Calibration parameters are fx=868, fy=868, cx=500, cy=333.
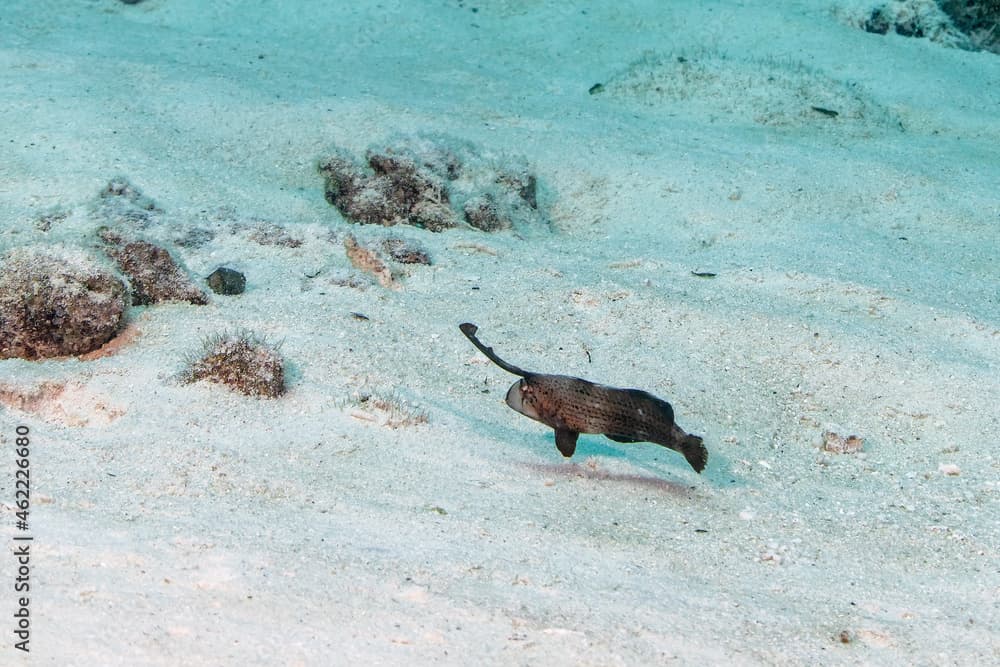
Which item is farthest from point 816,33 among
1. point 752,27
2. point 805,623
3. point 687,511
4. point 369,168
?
point 805,623

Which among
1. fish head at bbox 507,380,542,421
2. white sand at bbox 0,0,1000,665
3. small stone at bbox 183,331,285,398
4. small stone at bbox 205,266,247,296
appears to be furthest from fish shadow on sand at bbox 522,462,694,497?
small stone at bbox 205,266,247,296

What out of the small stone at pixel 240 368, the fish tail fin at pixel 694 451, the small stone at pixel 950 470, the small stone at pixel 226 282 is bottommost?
the small stone at pixel 226 282

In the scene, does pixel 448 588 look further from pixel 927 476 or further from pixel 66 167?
pixel 66 167

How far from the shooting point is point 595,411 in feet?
13.3

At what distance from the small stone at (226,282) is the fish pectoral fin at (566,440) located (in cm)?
294

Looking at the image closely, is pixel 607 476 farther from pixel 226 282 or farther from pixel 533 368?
pixel 226 282

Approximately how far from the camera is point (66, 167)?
Answer: 7.53 meters

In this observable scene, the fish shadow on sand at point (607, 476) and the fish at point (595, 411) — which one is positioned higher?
the fish at point (595, 411)

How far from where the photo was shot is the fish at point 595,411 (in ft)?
13.3

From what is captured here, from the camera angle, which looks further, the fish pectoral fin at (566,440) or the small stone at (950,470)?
the small stone at (950,470)

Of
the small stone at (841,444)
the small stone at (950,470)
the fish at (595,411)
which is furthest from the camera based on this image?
the small stone at (841,444)

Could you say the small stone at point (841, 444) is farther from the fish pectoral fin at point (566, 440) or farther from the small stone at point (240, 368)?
the small stone at point (240, 368)

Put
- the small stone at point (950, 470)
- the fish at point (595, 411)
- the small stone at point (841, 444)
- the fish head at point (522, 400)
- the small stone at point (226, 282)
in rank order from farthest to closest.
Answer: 1. the small stone at point (226, 282)
2. the small stone at point (841, 444)
3. the small stone at point (950, 470)
4. the fish head at point (522, 400)
5. the fish at point (595, 411)

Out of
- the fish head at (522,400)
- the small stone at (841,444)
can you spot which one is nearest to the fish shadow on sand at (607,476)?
the fish head at (522,400)
